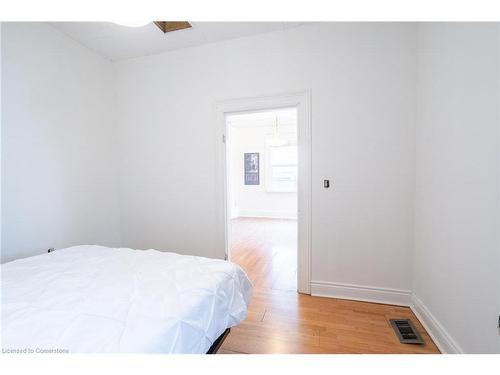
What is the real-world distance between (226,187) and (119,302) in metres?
1.65

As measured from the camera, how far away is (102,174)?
256 centimetres

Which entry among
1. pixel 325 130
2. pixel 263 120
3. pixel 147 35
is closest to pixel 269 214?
pixel 263 120

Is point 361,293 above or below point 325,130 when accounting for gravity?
below

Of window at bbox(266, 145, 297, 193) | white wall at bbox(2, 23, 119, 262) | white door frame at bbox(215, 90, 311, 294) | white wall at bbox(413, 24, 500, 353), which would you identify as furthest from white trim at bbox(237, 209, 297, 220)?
white wall at bbox(413, 24, 500, 353)

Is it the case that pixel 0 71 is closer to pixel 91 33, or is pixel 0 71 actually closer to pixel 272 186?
pixel 91 33

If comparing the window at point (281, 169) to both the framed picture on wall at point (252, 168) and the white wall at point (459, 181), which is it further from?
the white wall at point (459, 181)

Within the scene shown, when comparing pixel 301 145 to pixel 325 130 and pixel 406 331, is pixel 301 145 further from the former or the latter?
pixel 406 331

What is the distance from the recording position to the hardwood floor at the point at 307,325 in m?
1.44

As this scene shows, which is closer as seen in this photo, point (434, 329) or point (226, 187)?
point (434, 329)

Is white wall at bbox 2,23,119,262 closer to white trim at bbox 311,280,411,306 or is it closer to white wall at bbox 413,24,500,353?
white trim at bbox 311,280,411,306

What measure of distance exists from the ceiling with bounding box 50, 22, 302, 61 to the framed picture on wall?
Answer: 4.16 metres

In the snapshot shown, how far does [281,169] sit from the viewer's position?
628 cm

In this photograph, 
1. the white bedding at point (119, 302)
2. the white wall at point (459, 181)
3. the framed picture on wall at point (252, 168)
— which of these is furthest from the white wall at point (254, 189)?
the white bedding at point (119, 302)
